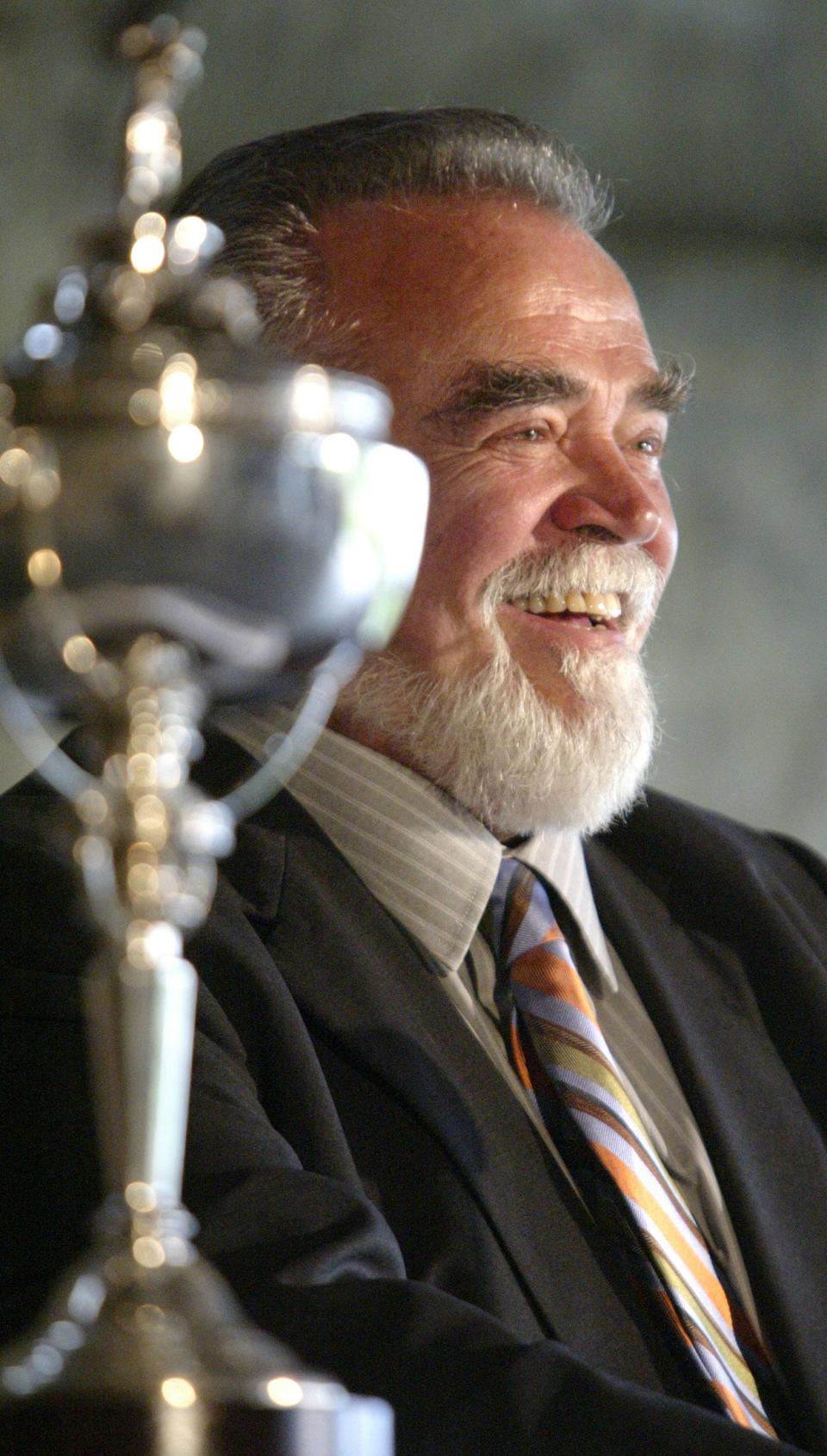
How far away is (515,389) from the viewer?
61.8 inches

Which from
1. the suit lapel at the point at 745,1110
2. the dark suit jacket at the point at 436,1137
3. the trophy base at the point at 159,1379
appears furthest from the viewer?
the suit lapel at the point at 745,1110

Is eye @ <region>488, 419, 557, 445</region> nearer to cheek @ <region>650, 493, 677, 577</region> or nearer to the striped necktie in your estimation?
cheek @ <region>650, 493, 677, 577</region>

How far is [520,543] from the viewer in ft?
4.97

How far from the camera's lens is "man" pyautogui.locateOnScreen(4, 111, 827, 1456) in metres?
1.17

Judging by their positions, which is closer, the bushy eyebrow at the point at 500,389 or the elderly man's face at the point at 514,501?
the elderly man's face at the point at 514,501

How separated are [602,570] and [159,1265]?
3.51 feet

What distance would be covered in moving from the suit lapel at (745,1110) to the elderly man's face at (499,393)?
0.83ft

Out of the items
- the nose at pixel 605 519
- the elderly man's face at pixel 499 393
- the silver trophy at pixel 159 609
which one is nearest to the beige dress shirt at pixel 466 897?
the elderly man's face at pixel 499 393

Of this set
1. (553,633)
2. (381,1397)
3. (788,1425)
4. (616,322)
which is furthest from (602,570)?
(381,1397)

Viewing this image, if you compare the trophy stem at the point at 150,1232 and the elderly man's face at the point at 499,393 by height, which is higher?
the elderly man's face at the point at 499,393

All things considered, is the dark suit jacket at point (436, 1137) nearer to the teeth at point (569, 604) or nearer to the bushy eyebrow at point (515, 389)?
the teeth at point (569, 604)

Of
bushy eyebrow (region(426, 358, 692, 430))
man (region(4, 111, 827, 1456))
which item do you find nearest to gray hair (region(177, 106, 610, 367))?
man (region(4, 111, 827, 1456))

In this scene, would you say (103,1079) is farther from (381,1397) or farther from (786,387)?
(786,387)

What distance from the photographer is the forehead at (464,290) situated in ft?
5.19
